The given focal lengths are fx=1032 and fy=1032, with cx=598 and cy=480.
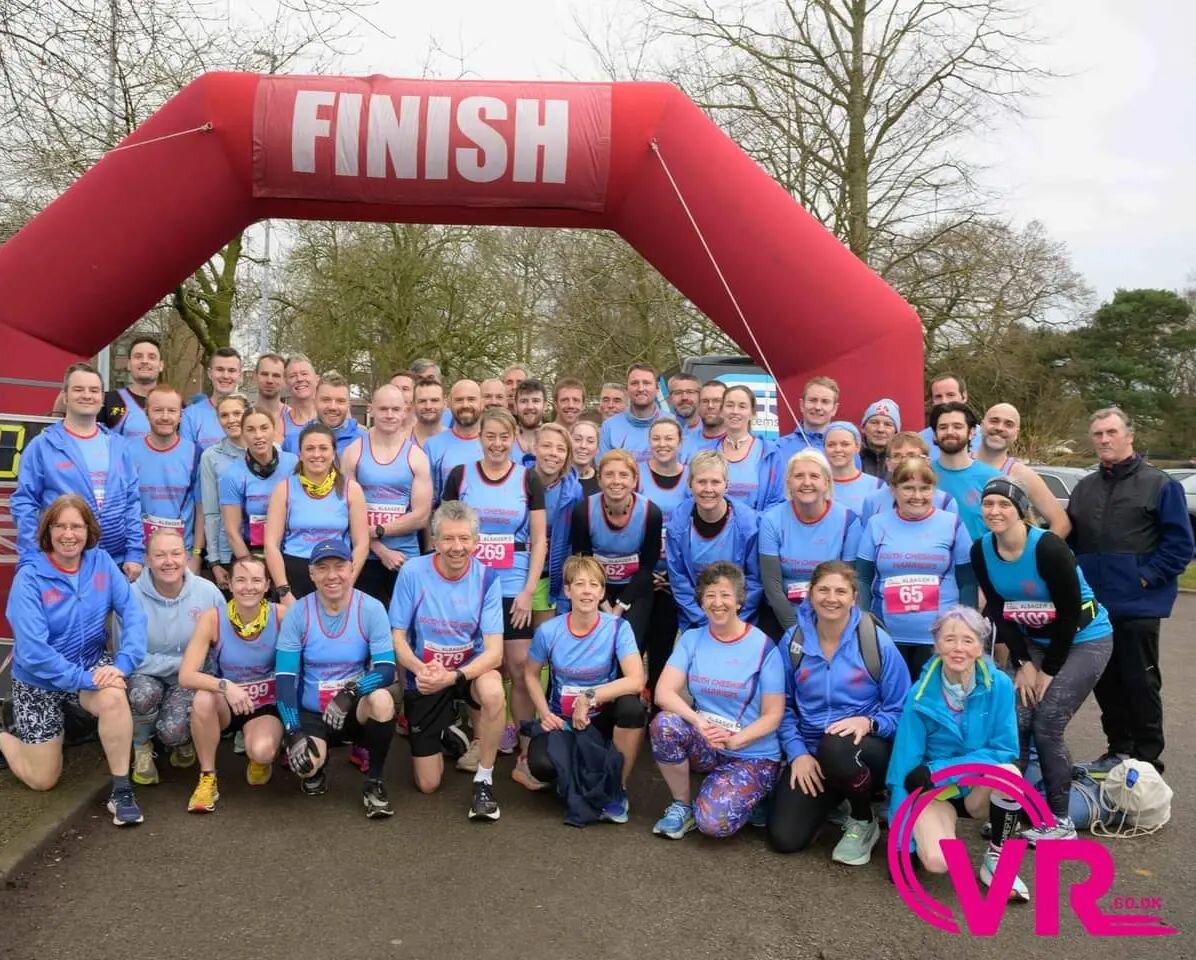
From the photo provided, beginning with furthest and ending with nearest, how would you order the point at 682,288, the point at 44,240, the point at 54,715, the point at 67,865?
1. the point at 682,288
2. the point at 44,240
3. the point at 54,715
4. the point at 67,865

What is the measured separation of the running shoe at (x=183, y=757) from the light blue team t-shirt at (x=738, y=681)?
8.16 feet

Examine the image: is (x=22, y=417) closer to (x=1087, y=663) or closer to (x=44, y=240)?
(x=44, y=240)

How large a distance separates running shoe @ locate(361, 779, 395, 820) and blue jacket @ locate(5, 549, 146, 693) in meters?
1.20

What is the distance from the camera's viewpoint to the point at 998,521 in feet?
14.2

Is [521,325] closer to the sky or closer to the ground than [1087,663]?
closer to the sky

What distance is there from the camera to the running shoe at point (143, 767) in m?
4.80

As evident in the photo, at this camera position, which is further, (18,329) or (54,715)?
(18,329)

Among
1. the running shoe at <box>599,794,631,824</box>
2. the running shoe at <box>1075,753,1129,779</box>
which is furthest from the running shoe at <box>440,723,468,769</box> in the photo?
the running shoe at <box>1075,753,1129,779</box>

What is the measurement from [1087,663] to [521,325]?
60.8 ft

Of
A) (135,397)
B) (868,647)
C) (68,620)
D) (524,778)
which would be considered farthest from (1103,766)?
(135,397)

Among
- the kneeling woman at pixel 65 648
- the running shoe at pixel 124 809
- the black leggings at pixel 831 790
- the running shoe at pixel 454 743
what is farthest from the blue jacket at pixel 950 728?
the kneeling woman at pixel 65 648

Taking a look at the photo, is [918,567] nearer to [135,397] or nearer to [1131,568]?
[1131,568]

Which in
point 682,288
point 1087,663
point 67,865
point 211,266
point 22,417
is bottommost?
point 67,865

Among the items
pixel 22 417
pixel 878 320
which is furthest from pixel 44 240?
pixel 878 320
